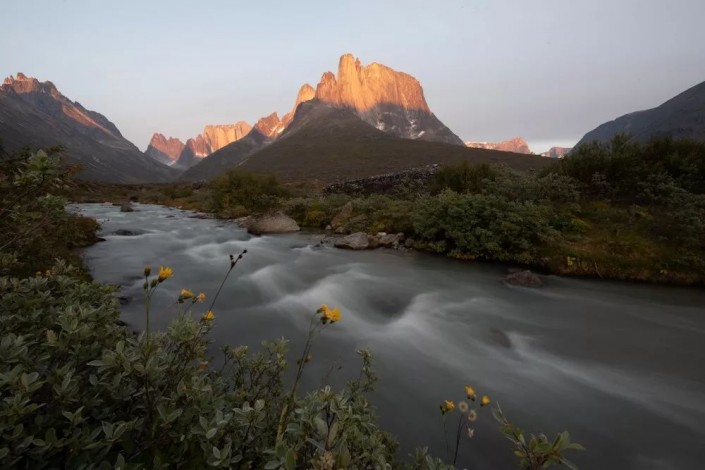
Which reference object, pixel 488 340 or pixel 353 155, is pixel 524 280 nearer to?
pixel 488 340

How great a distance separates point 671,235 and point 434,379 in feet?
39.7

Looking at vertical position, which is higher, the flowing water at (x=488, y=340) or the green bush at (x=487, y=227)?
the green bush at (x=487, y=227)

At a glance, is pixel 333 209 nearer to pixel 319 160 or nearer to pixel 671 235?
pixel 671 235

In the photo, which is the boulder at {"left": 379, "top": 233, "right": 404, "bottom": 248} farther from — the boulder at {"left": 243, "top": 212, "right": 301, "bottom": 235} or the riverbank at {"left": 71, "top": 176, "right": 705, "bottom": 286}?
the boulder at {"left": 243, "top": 212, "right": 301, "bottom": 235}

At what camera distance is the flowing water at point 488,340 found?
5125 millimetres

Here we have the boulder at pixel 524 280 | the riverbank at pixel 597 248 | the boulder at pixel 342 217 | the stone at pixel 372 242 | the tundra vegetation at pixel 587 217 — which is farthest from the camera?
the boulder at pixel 342 217

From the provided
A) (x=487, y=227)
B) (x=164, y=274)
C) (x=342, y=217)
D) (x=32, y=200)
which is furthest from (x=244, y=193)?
(x=164, y=274)

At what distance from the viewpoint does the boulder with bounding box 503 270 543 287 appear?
38.7ft

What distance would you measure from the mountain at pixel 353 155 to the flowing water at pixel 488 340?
2821 inches

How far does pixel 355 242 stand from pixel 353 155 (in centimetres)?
11158

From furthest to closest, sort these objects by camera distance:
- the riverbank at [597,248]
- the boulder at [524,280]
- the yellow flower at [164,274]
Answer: the riverbank at [597,248] < the boulder at [524,280] < the yellow flower at [164,274]

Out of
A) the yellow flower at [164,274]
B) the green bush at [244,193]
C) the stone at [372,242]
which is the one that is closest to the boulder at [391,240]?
the stone at [372,242]

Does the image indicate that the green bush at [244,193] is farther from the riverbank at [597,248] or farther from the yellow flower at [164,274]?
the yellow flower at [164,274]

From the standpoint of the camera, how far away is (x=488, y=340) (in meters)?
8.16
